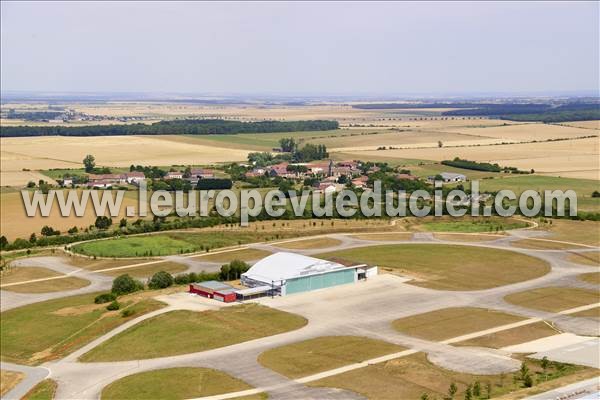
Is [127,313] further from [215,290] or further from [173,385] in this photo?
[173,385]

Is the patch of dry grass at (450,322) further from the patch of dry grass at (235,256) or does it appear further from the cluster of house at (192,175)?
the cluster of house at (192,175)

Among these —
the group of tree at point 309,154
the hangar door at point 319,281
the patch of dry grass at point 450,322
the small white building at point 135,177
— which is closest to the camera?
the patch of dry grass at point 450,322

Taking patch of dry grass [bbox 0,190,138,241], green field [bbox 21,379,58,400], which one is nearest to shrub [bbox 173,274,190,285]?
green field [bbox 21,379,58,400]

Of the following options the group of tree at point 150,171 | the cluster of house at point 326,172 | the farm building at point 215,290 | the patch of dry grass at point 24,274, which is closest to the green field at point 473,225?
the cluster of house at point 326,172

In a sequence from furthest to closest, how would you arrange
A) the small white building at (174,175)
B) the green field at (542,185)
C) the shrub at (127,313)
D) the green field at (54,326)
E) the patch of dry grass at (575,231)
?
the small white building at (174,175)
the green field at (542,185)
the patch of dry grass at (575,231)
the shrub at (127,313)
the green field at (54,326)

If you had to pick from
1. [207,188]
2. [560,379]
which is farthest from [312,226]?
[560,379]
